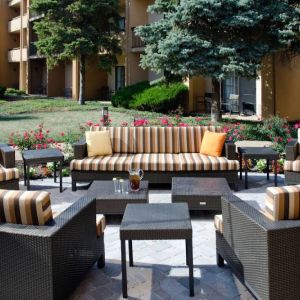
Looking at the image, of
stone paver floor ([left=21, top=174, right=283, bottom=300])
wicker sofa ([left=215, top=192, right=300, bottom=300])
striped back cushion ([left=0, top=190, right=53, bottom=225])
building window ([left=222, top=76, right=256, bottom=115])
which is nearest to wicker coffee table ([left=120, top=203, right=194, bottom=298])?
stone paver floor ([left=21, top=174, right=283, bottom=300])

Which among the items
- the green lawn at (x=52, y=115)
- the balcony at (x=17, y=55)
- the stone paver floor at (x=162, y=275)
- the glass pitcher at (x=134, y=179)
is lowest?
the stone paver floor at (x=162, y=275)

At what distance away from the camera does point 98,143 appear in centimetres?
842

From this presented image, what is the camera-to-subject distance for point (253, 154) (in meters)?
8.14

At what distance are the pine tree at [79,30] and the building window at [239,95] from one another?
7650 mm

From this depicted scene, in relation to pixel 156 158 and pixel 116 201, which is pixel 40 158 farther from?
pixel 116 201

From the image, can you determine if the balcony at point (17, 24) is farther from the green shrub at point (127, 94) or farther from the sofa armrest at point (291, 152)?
the sofa armrest at point (291, 152)

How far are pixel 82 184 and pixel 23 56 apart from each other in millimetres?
31220

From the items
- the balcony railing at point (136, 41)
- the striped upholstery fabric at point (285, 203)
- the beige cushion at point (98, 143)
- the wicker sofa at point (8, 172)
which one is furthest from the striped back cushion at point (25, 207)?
the balcony railing at point (136, 41)

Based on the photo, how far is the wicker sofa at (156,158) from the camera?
7.80 meters

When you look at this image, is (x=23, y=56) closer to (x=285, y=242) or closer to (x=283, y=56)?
(x=283, y=56)

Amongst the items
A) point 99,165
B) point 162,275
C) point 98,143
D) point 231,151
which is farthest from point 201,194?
point 98,143

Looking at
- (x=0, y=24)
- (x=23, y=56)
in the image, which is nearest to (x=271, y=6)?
(x=23, y=56)

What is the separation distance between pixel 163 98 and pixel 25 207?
57.5ft

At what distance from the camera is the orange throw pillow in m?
8.27
